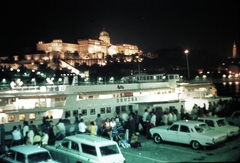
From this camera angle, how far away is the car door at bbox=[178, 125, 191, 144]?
11.8 m

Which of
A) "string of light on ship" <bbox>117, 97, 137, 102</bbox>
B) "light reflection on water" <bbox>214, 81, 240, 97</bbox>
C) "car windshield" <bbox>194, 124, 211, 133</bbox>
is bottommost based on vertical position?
"car windshield" <bbox>194, 124, 211, 133</bbox>

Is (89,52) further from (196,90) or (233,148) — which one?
(233,148)

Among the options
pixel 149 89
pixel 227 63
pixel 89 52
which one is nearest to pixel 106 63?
pixel 89 52

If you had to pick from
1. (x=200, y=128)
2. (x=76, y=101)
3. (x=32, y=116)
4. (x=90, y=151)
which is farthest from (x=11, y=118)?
(x=200, y=128)

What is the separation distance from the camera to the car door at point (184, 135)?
1180 centimetres

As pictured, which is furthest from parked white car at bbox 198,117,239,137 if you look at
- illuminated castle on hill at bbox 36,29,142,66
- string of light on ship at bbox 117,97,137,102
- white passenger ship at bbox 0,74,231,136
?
illuminated castle on hill at bbox 36,29,142,66

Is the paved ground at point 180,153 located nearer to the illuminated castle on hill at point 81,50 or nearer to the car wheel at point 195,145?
the car wheel at point 195,145

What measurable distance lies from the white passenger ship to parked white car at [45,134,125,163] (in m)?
8.91

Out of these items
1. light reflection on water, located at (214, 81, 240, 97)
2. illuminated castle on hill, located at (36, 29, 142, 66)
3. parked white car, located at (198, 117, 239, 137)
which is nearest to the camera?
parked white car, located at (198, 117, 239, 137)

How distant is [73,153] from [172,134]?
5.45 metres

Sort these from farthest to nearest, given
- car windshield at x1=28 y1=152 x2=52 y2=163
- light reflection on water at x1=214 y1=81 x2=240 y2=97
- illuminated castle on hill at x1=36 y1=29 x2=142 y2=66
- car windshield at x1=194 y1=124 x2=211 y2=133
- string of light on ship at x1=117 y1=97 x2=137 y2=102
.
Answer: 1. illuminated castle on hill at x1=36 y1=29 x2=142 y2=66
2. light reflection on water at x1=214 y1=81 x2=240 y2=97
3. string of light on ship at x1=117 y1=97 x2=137 y2=102
4. car windshield at x1=194 y1=124 x2=211 y2=133
5. car windshield at x1=28 y1=152 x2=52 y2=163

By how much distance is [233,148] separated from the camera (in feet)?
37.5

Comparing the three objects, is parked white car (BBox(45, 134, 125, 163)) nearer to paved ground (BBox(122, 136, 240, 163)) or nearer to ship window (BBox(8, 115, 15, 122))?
paved ground (BBox(122, 136, 240, 163))

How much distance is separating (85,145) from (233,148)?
272 inches
